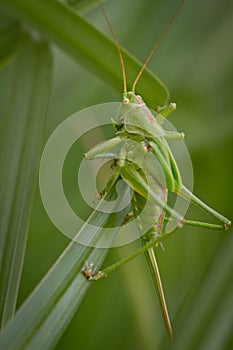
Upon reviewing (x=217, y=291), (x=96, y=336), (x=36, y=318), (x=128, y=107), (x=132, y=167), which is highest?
(x=128, y=107)

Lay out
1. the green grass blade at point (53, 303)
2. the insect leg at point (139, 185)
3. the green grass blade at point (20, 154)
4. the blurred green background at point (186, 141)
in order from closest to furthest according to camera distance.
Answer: the green grass blade at point (53, 303), the green grass blade at point (20, 154), the insect leg at point (139, 185), the blurred green background at point (186, 141)

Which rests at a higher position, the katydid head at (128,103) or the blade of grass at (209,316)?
the katydid head at (128,103)

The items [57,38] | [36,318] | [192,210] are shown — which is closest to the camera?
[36,318]

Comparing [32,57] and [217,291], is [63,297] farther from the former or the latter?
[32,57]

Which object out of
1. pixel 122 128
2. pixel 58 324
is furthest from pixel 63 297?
pixel 122 128

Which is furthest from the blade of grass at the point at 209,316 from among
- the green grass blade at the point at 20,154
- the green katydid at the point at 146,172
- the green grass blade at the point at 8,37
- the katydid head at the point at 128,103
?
the green grass blade at the point at 8,37

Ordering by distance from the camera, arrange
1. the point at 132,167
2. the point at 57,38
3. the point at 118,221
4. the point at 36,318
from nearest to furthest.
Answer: the point at 36,318 < the point at 118,221 < the point at 132,167 < the point at 57,38

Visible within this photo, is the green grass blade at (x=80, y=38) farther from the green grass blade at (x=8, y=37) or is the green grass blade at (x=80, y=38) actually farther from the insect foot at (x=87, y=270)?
the insect foot at (x=87, y=270)
